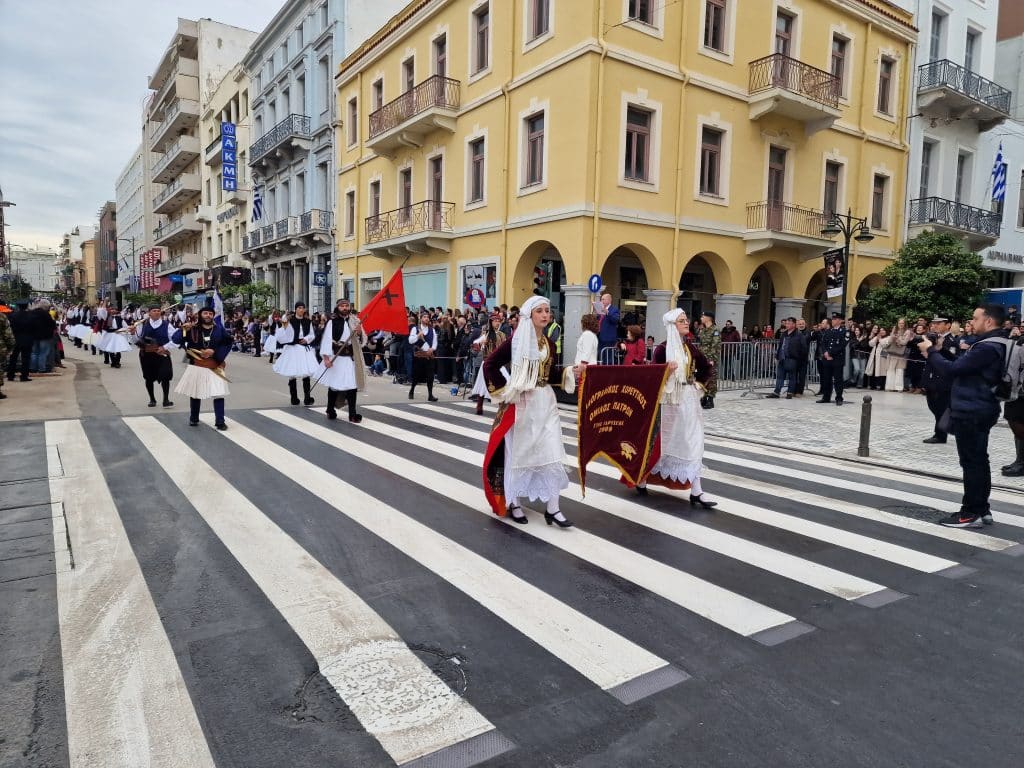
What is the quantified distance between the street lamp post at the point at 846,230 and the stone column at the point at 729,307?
9.66 ft

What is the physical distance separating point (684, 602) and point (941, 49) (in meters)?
29.8

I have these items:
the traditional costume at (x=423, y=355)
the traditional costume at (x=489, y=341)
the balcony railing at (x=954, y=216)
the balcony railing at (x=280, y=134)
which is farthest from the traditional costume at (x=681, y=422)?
the balcony railing at (x=280, y=134)

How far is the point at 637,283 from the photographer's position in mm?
22828

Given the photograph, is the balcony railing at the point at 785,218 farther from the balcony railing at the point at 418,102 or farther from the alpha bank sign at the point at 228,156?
the alpha bank sign at the point at 228,156

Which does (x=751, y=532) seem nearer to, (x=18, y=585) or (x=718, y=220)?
(x=18, y=585)

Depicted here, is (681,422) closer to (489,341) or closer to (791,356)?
(489,341)

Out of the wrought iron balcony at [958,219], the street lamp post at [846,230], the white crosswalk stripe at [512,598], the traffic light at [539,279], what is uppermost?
the wrought iron balcony at [958,219]

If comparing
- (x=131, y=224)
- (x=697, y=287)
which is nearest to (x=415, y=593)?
(x=697, y=287)

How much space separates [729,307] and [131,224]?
84.4 metres

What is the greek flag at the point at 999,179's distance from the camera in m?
26.9

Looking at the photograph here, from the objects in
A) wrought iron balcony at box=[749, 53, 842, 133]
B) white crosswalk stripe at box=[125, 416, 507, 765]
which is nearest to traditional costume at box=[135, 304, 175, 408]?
white crosswalk stripe at box=[125, 416, 507, 765]

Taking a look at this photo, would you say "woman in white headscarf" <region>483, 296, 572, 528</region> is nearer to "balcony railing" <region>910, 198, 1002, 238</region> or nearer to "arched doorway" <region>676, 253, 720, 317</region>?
"arched doorway" <region>676, 253, 720, 317</region>

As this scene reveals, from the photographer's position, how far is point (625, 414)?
666 cm

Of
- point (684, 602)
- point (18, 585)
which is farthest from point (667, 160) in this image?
point (18, 585)
